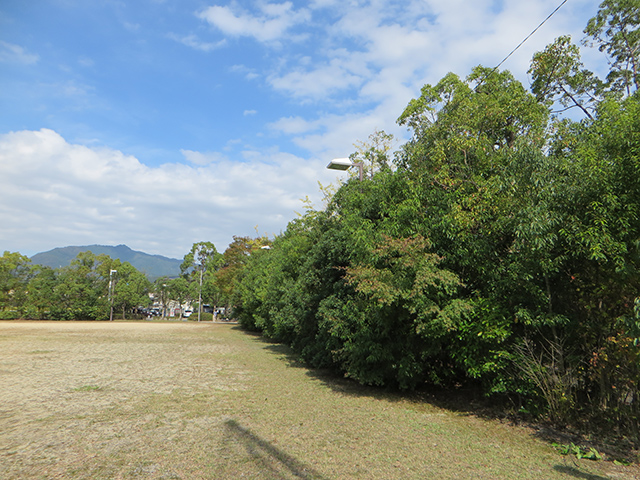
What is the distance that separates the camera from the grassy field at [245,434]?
502 centimetres

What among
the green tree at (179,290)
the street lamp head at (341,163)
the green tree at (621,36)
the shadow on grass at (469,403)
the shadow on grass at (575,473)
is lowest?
the shadow on grass at (469,403)

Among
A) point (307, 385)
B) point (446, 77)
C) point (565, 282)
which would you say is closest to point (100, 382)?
point (307, 385)

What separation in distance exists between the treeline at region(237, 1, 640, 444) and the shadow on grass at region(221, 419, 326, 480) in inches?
124

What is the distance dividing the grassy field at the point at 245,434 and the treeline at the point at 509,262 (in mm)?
1094

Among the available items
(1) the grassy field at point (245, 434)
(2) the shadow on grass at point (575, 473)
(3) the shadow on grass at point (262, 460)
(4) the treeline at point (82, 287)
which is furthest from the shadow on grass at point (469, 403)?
(4) the treeline at point (82, 287)

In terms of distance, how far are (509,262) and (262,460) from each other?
5.35m

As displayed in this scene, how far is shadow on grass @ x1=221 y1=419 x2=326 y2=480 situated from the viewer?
16.0 feet

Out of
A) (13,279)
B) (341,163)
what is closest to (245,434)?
(341,163)

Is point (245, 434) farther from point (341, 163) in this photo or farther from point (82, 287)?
point (82, 287)

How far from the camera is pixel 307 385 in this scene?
36.6ft

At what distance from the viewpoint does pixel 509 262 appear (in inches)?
289

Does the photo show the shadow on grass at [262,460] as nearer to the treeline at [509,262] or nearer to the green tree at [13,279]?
the treeline at [509,262]

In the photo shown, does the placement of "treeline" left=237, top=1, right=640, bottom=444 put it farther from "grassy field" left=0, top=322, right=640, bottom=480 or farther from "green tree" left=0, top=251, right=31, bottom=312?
"green tree" left=0, top=251, right=31, bottom=312

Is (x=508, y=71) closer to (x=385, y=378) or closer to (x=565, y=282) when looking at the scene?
(x=565, y=282)
